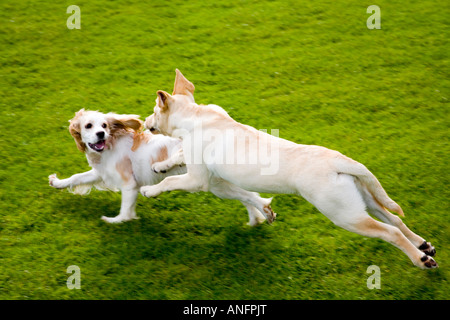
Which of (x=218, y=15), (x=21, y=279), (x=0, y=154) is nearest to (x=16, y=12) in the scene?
(x=218, y=15)

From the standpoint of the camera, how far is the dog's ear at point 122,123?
5773mm

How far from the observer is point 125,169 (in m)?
5.79

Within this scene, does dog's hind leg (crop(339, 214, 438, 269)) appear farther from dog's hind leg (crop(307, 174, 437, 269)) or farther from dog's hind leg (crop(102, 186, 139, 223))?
dog's hind leg (crop(102, 186, 139, 223))

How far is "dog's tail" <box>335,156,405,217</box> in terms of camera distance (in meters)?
4.64

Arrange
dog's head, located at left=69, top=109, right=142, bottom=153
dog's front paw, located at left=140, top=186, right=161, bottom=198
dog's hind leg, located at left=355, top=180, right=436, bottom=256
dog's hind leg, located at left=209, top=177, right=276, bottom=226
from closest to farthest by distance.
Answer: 1. dog's hind leg, located at left=355, top=180, right=436, bottom=256
2. dog's front paw, located at left=140, top=186, right=161, bottom=198
3. dog's hind leg, located at left=209, top=177, right=276, bottom=226
4. dog's head, located at left=69, top=109, right=142, bottom=153

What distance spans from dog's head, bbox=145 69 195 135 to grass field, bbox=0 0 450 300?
3.44 feet

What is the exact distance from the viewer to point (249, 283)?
16.9 feet

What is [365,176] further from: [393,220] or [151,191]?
[151,191]

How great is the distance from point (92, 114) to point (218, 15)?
5.14 meters

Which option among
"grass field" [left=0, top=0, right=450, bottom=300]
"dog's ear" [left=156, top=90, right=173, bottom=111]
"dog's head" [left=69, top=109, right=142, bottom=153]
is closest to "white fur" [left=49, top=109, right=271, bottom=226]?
"dog's head" [left=69, top=109, right=142, bottom=153]

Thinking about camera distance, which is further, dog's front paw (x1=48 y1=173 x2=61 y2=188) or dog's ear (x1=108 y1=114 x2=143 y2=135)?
dog's front paw (x1=48 y1=173 x2=61 y2=188)

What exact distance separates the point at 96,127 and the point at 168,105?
0.79 meters
